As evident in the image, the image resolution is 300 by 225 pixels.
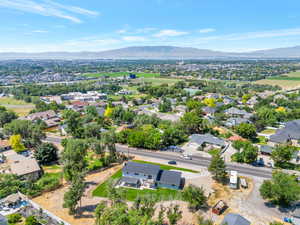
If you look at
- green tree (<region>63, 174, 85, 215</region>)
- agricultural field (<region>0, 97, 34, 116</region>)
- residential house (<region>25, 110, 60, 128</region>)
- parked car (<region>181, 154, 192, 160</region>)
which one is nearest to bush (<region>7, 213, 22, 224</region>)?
green tree (<region>63, 174, 85, 215</region>)

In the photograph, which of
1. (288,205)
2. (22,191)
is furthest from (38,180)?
(288,205)

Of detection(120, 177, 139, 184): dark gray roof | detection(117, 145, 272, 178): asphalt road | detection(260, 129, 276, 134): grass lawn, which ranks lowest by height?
detection(117, 145, 272, 178): asphalt road

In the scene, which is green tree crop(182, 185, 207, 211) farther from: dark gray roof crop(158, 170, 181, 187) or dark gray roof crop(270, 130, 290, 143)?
dark gray roof crop(270, 130, 290, 143)

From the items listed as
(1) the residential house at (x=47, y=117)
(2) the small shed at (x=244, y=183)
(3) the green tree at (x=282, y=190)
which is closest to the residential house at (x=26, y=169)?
(1) the residential house at (x=47, y=117)

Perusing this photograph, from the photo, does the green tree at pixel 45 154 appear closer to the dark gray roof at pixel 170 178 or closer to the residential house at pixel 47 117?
the dark gray roof at pixel 170 178

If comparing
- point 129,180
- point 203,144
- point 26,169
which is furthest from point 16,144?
point 203,144
